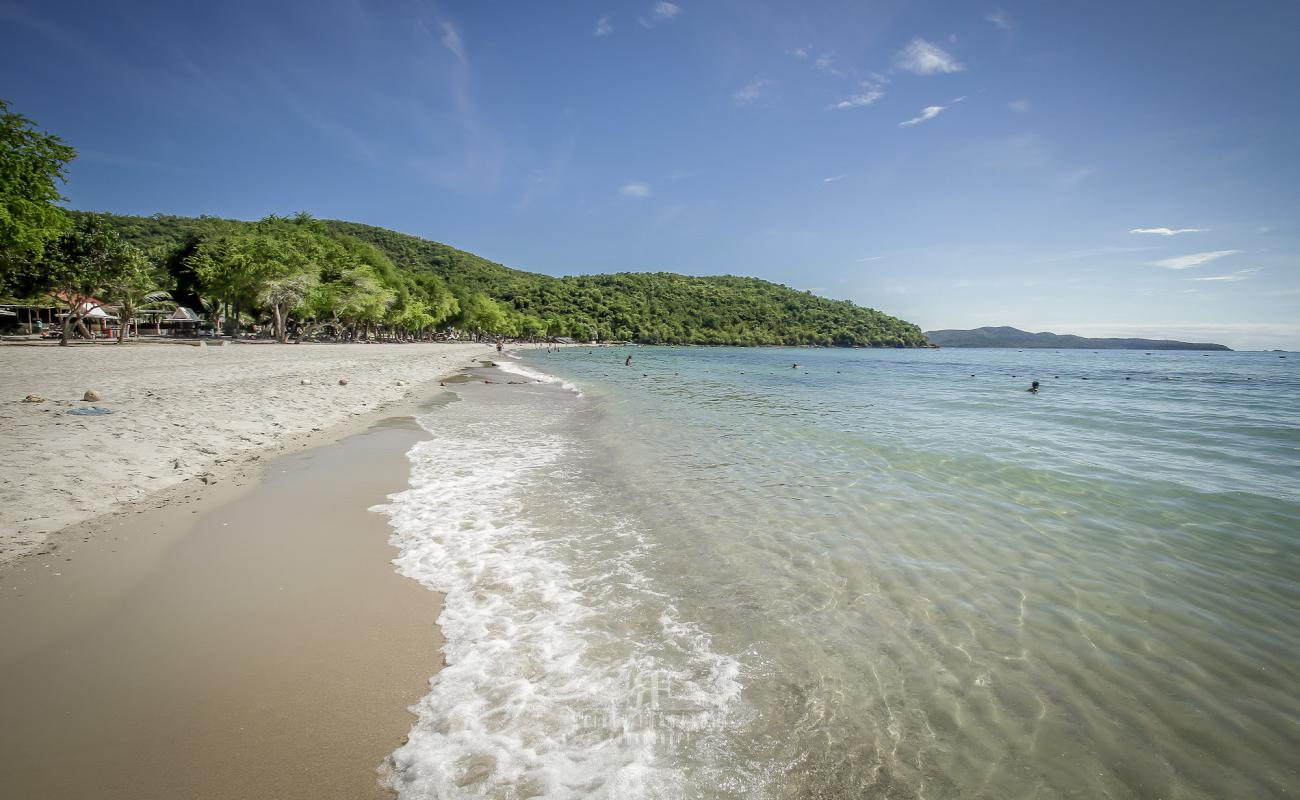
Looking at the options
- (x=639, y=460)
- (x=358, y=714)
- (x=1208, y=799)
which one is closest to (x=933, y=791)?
(x=1208, y=799)

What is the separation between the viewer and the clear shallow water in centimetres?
296

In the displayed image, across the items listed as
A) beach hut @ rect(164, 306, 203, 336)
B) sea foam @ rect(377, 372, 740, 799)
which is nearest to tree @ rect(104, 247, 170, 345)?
beach hut @ rect(164, 306, 203, 336)

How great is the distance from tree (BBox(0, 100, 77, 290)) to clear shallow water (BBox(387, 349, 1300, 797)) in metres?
32.2

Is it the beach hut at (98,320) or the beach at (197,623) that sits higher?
the beach hut at (98,320)

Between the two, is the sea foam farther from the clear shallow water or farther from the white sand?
the white sand

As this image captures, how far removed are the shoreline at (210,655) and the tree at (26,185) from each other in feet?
108

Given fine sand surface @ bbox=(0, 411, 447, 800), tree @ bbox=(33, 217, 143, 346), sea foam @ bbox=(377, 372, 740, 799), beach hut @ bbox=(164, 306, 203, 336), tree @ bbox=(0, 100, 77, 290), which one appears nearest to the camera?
fine sand surface @ bbox=(0, 411, 447, 800)

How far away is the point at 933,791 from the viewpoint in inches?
111

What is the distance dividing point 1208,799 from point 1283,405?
1313 inches

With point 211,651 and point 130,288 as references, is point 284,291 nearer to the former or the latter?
point 130,288

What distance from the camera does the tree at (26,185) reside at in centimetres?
2502

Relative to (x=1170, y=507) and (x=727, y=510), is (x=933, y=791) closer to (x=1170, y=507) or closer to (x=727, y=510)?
(x=727, y=510)

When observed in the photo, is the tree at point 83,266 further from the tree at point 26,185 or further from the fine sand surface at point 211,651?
the fine sand surface at point 211,651

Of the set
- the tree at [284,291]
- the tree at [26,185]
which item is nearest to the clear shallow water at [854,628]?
the tree at [26,185]
